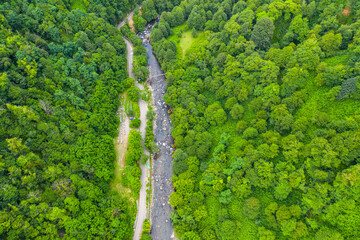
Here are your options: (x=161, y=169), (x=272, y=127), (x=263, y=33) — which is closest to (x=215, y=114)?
(x=272, y=127)

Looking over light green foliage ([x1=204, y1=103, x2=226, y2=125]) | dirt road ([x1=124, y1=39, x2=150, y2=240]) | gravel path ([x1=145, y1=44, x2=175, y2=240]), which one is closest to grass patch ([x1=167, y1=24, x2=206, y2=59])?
gravel path ([x1=145, y1=44, x2=175, y2=240])

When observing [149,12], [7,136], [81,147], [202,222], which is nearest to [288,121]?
[202,222]

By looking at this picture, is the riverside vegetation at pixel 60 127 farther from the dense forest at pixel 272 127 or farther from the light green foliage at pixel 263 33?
the light green foliage at pixel 263 33

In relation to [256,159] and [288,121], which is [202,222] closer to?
[256,159]

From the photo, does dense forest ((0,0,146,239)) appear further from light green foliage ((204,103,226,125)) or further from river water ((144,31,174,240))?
light green foliage ((204,103,226,125))

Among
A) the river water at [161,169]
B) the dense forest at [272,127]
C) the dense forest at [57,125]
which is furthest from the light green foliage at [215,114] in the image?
the dense forest at [57,125]

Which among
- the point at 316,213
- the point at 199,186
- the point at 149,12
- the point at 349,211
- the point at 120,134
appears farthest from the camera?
the point at 149,12

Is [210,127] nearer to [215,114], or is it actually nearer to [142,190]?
[215,114]
